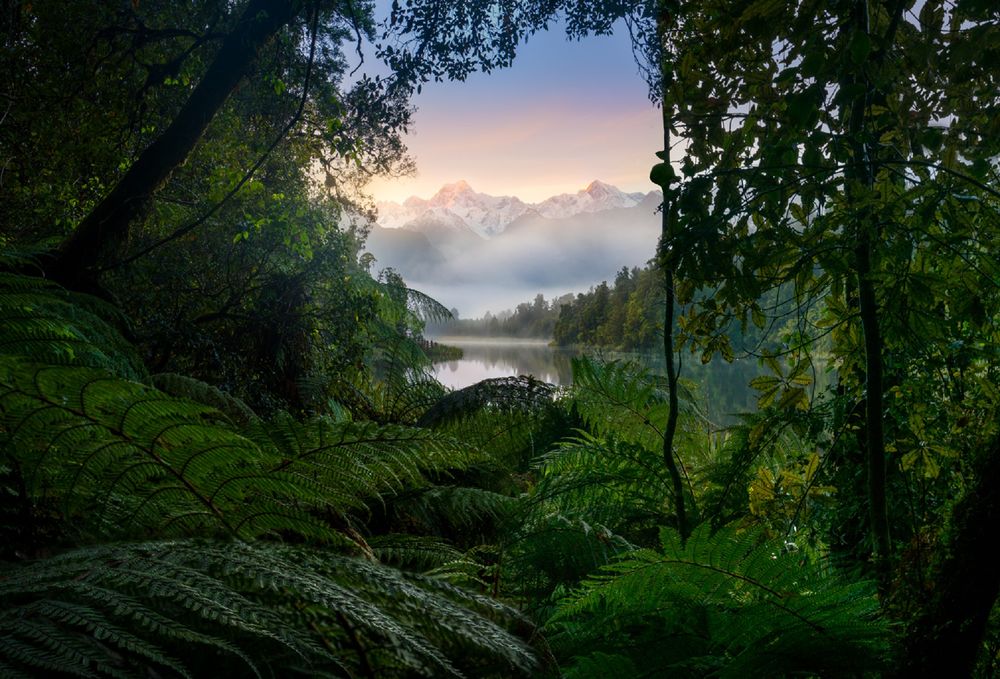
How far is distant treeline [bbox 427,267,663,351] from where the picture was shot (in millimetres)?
1322

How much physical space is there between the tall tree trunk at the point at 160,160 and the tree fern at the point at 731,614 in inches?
116

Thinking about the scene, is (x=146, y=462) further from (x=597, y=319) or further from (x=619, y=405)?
(x=597, y=319)

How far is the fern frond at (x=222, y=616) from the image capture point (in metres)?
0.48

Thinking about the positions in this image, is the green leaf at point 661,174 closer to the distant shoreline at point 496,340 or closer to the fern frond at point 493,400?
the fern frond at point 493,400

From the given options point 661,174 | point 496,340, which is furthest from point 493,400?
point 496,340

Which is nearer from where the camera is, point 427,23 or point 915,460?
point 915,460

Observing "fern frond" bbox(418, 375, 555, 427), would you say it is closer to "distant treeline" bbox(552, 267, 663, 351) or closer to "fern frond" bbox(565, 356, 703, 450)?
"fern frond" bbox(565, 356, 703, 450)

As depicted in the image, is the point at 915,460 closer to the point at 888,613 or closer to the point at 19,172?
the point at 888,613

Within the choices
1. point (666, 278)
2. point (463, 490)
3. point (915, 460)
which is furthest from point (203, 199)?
point (915, 460)

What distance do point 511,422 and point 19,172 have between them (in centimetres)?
429

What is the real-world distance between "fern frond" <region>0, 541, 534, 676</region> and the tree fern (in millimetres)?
129

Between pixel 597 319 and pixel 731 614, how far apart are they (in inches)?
621

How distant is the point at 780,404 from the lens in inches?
41.2

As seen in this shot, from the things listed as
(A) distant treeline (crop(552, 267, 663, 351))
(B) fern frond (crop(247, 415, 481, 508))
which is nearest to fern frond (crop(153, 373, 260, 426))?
(B) fern frond (crop(247, 415, 481, 508))
